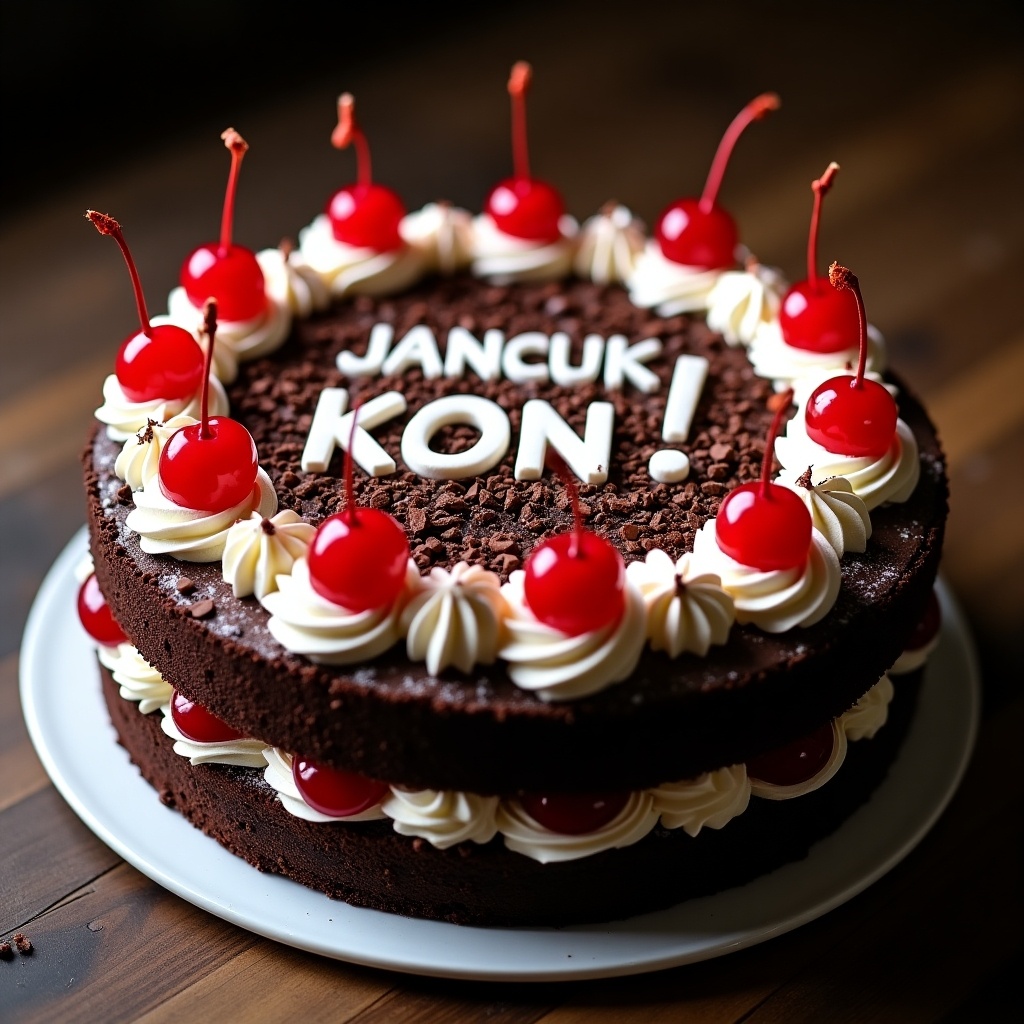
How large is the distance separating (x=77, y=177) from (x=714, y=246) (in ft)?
7.78

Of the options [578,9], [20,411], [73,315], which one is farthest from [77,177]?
[578,9]

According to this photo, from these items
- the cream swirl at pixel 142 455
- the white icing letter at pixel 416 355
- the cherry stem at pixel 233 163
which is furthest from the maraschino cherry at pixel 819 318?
the cream swirl at pixel 142 455

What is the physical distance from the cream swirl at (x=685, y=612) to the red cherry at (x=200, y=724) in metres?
0.81

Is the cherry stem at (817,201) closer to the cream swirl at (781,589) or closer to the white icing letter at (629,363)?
the white icing letter at (629,363)

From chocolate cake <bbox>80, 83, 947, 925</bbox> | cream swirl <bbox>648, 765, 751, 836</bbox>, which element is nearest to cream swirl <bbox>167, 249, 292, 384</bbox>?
chocolate cake <bbox>80, 83, 947, 925</bbox>

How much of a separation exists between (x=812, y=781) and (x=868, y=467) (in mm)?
585

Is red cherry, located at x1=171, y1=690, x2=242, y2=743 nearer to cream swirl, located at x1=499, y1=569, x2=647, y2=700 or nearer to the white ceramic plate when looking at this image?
the white ceramic plate

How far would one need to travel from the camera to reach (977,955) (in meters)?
2.78

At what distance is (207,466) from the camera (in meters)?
2.61

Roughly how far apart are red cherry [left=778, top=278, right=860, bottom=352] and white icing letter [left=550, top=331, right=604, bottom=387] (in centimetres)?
40

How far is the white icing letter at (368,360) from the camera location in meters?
3.15

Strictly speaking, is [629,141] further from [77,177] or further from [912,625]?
[912,625]

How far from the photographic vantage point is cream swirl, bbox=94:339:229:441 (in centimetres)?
288

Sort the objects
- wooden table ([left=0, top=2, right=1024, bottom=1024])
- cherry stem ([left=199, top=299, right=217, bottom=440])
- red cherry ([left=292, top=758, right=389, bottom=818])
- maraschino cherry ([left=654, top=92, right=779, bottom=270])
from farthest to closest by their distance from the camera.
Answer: maraschino cherry ([left=654, top=92, right=779, bottom=270]) → wooden table ([left=0, top=2, right=1024, bottom=1024]) → red cherry ([left=292, top=758, right=389, bottom=818]) → cherry stem ([left=199, top=299, right=217, bottom=440])
